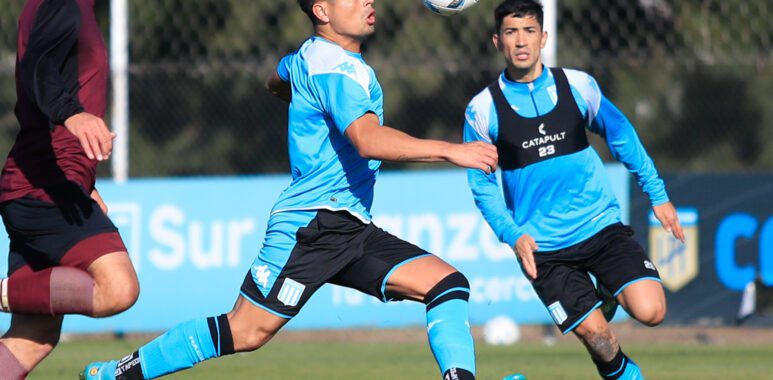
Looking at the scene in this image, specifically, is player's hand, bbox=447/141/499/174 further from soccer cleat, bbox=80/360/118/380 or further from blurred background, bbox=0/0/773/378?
blurred background, bbox=0/0/773/378

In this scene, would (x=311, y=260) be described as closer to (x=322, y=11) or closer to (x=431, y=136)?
→ (x=322, y=11)

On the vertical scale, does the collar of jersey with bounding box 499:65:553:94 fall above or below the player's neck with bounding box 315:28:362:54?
below

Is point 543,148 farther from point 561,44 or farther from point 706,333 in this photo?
point 561,44

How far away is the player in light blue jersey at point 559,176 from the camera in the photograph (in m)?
7.54

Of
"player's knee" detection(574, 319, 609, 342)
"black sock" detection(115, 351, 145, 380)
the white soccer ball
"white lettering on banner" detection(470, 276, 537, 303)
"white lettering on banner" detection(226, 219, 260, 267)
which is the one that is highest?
"player's knee" detection(574, 319, 609, 342)

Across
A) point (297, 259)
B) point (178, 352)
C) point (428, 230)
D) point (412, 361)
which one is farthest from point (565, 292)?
point (428, 230)

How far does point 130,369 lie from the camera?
21.4 ft

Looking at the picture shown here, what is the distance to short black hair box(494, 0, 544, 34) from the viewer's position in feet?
25.9

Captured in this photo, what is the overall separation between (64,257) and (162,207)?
19.5ft

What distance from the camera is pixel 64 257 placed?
6.39 m

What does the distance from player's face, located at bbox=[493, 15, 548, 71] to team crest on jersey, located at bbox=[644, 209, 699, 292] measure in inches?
185

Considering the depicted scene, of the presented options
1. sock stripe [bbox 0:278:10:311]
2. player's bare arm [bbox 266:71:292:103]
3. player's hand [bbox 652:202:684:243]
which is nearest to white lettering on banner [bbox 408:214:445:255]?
player's hand [bbox 652:202:684:243]

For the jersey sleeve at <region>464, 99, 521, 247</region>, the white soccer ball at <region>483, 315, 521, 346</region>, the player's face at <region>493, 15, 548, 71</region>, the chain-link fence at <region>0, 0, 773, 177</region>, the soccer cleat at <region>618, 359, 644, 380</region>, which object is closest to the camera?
→ the soccer cleat at <region>618, 359, 644, 380</region>

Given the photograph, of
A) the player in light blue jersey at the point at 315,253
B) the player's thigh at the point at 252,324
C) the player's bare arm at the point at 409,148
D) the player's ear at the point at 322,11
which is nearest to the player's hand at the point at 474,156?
the player's bare arm at the point at 409,148
